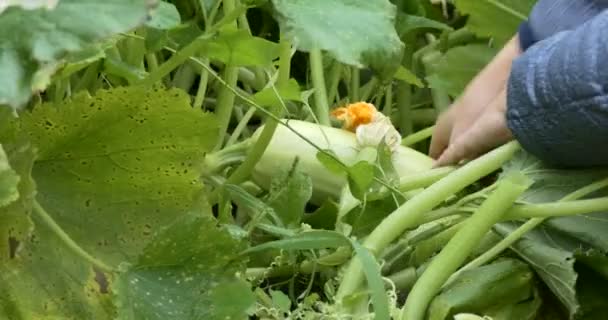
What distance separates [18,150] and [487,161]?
1.08 feet

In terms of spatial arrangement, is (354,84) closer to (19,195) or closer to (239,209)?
(239,209)

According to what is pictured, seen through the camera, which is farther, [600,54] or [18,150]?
[600,54]

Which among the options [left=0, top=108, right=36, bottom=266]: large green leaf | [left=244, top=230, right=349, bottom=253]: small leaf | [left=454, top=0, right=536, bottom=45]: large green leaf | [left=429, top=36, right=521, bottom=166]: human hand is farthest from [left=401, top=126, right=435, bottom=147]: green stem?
[left=0, top=108, right=36, bottom=266]: large green leaf

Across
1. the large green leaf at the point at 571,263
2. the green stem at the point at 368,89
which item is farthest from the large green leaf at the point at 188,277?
the green stem at the point at 368,89

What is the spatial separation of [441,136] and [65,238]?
1.28 feet

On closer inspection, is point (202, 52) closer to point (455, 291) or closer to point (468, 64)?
point (455, 291)

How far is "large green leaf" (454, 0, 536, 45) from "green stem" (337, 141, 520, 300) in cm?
25

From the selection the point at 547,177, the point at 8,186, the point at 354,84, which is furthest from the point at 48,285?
the point at 354,84

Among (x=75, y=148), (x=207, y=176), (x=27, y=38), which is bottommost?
(x=207, y=176)

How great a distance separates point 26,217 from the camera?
20.4 inches

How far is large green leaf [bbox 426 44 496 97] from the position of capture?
38.8 inches

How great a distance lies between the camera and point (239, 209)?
0.81 m

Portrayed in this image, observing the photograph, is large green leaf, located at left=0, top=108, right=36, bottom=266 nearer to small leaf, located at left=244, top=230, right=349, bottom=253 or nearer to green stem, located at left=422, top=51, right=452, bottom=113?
small leaf, located at left=244, top=230, right=349, bottom=253

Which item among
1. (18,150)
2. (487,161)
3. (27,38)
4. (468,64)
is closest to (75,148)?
(18,150)
